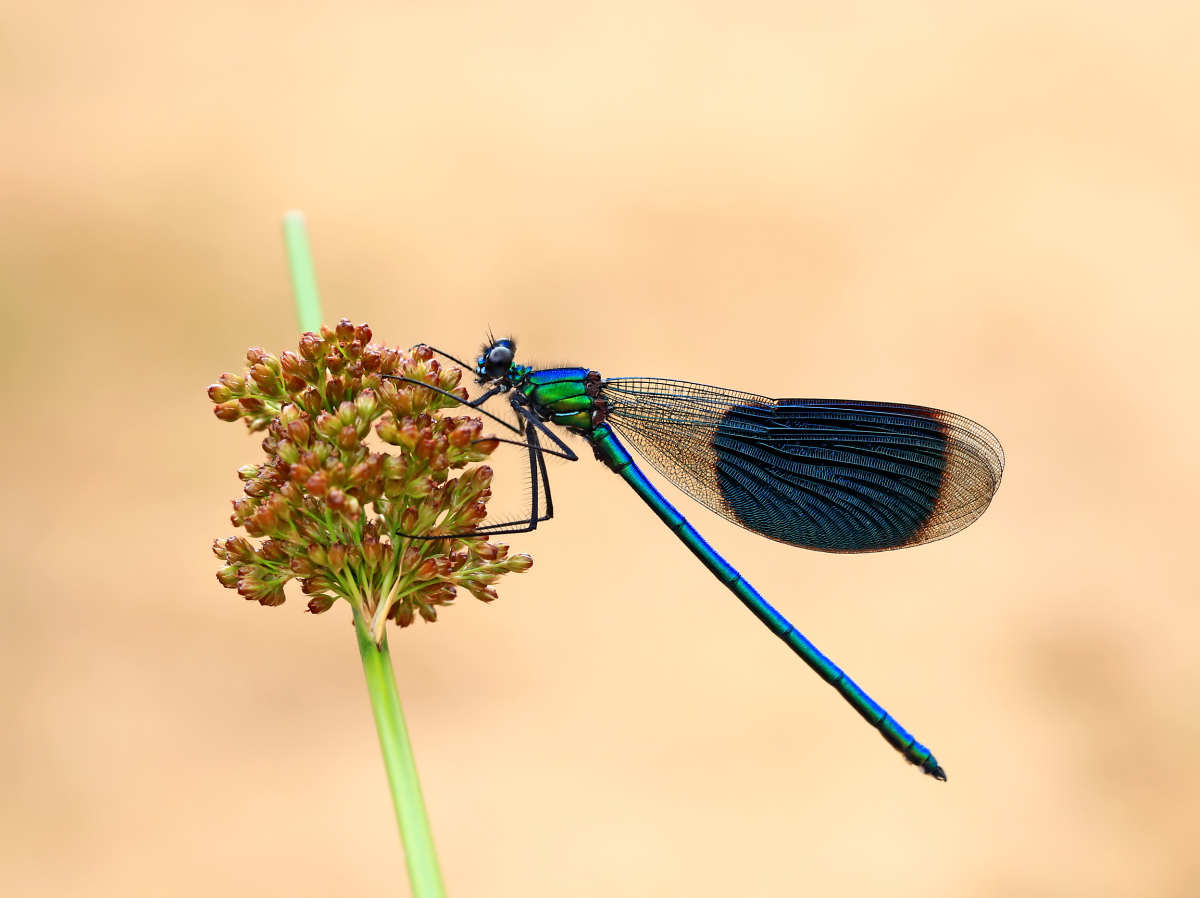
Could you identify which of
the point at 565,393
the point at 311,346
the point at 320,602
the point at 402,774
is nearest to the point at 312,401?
the point at 311,346

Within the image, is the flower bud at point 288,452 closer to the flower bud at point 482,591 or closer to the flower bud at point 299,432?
the flower bud at point 299,432

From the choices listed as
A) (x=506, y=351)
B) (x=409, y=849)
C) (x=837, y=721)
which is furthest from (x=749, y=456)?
(x=837, y=721)

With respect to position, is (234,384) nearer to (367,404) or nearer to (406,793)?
(367,404)

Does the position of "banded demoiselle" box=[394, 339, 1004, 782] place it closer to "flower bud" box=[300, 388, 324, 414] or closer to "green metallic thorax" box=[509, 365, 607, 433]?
"green metallic thorax" box=[509, 365, 607, 433]

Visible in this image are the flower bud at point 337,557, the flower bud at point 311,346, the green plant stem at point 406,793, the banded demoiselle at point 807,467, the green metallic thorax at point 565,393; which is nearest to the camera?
the green plant stem at point 406,793

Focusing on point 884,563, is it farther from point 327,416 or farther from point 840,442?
point 327,416

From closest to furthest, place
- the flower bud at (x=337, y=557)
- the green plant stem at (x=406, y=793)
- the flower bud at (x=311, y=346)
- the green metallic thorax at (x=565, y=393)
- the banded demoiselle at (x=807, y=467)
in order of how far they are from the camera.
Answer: the green plant stem at (x=406, y=793)
the flower bud at (x=337, y=557)
the flower bud at (x=311, y=346)
the green metallic thorax at (x=565, y=393)
the banded demoiselle at (x=807, y=467)

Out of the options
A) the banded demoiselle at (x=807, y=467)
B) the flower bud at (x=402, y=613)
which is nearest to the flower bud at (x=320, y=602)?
the flower bud at (x=402, y=613)
